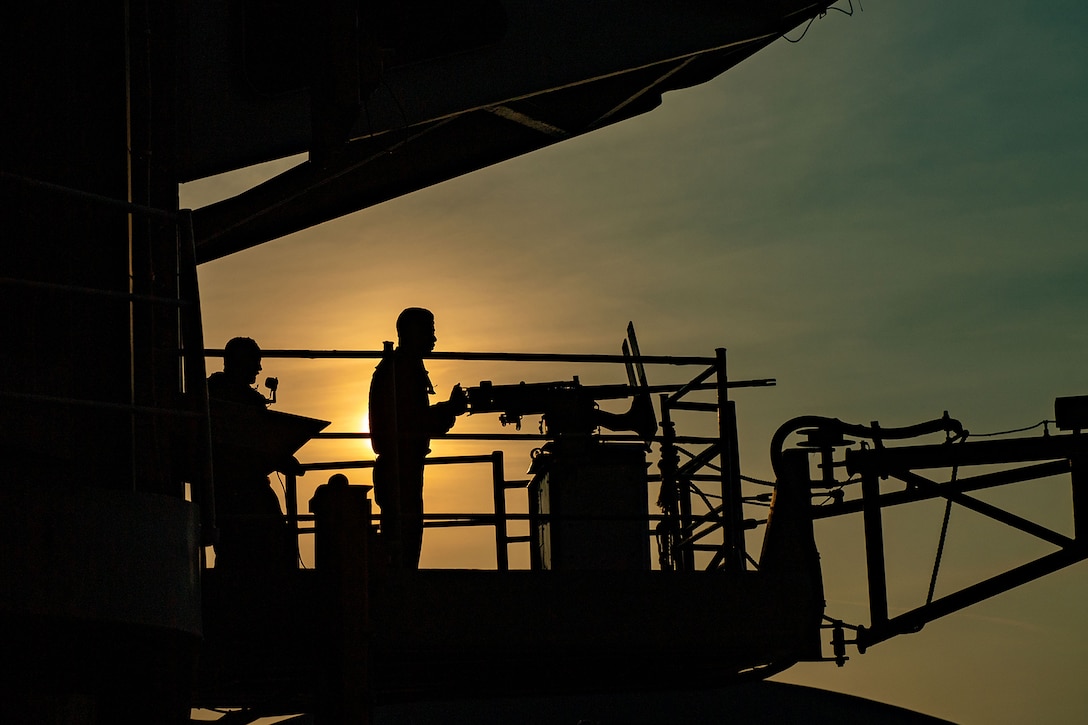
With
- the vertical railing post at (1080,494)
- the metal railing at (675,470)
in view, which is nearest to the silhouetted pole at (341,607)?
the metal railing at (675,470)

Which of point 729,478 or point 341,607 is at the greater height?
point 729,478

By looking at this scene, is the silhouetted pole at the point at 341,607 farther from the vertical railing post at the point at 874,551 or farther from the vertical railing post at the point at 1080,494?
the vertical railing post at the point at 1080,494

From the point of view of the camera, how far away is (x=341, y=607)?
7.59 metres

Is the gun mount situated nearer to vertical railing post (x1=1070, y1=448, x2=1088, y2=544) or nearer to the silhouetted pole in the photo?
the silhouetted pole

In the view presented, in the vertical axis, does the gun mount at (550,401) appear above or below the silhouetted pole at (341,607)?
above

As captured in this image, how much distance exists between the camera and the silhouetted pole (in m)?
7.55

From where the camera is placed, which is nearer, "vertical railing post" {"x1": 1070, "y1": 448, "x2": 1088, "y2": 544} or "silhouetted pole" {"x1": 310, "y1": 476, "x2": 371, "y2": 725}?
"silhouetted pole" {"x1": 310, "y1": 476, "x2": 371, "y2": 725}

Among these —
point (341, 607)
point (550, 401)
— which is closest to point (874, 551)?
point (550, 401)

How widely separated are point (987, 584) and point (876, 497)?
1096mm

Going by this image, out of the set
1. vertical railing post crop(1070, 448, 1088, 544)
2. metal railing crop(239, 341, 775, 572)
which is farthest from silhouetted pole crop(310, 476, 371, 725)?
vertical railing post crop(1070, 448, 1088, 544)

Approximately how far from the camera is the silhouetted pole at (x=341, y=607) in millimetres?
7555

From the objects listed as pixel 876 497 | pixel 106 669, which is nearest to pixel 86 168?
pixel 106 669

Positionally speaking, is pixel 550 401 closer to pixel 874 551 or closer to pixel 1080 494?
pixel 874 551

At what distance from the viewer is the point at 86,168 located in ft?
21.3
